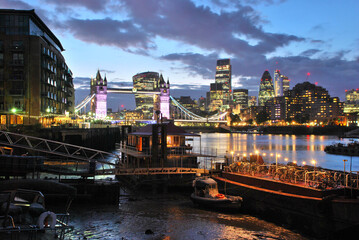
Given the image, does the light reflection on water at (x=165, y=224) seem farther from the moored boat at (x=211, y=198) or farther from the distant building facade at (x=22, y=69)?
the distant building facade at (x=22, y=69)

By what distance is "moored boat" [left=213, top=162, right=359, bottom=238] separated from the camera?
18.9 meters

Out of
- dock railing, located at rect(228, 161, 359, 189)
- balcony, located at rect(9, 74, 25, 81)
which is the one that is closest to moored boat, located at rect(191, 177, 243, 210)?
dock railing, located at rect(228, 161, 359, 189)

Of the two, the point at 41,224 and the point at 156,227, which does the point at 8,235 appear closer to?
the point at 41,224

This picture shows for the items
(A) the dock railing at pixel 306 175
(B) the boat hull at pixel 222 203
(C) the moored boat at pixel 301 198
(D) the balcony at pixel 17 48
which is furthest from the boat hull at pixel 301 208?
(D) the balcony at pixel 17 48

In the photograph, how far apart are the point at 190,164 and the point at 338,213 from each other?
16.3 meters

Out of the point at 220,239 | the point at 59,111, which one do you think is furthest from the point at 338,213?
the point at 59,111

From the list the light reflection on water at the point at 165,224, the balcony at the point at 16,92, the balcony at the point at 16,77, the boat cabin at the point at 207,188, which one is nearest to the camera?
the light reflection on water at the point at 165,224

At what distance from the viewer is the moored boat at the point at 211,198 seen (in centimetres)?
2412

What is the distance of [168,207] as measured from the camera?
83.5ft

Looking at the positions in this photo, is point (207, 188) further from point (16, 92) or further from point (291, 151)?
point (291, 151)

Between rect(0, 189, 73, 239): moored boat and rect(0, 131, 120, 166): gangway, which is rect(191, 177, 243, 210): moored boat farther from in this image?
rect(0, 189, 73, 239): moored boat

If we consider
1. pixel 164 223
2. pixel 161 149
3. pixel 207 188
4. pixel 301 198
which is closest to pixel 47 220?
pixel 164 223

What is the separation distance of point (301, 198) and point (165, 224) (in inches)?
356

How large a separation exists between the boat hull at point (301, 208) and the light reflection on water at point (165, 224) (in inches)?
36.1
